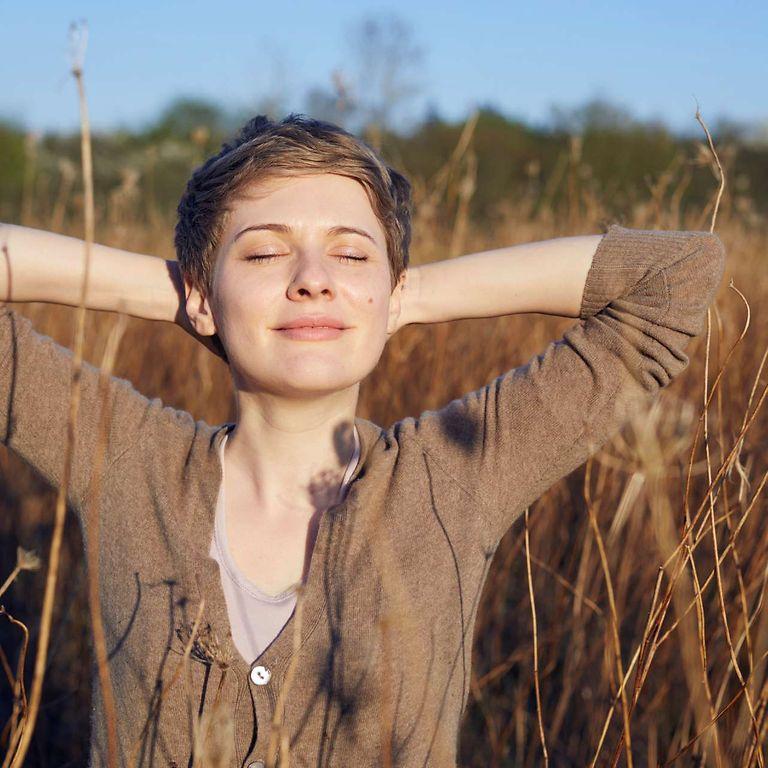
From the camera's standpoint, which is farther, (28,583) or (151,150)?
(151,150)

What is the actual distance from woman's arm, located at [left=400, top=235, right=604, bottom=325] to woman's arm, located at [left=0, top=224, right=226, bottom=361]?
0.35m

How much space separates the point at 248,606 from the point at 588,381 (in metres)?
0.56

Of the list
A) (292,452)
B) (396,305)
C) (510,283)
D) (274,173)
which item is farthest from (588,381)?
(274,173)

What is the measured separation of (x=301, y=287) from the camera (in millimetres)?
1110

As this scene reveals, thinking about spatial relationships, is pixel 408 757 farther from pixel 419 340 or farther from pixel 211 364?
pixel 211 364

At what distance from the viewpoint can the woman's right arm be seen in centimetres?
126

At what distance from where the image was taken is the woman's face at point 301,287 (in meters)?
1.12

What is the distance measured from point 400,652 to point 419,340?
1603 millimetres

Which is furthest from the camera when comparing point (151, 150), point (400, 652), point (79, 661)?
point (151, 150)

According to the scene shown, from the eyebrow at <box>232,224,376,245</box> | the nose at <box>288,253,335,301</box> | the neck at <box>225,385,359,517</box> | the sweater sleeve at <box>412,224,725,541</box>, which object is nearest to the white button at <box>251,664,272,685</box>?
the neck at <box>225,385,359,517</box>

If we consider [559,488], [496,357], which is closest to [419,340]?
[496,357]

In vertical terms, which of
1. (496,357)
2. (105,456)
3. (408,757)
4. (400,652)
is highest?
(496,357)

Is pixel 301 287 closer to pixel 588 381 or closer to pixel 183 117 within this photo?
pixel 588 381

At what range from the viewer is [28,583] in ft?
7.32
